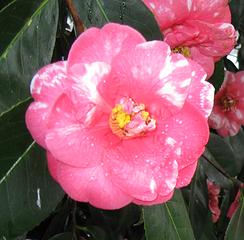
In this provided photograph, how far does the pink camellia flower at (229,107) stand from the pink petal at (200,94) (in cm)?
86

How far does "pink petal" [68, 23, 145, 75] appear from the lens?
Result: 0.63m

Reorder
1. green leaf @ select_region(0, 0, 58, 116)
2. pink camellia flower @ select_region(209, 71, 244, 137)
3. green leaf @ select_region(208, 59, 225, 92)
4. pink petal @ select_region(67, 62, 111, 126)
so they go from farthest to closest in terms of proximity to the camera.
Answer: pink camellia flower @ select_region(209, 71, 244, 137)
green leaf @ select_region(208, 59, 225, 92)
green leaf @ select_region(0, 0, 58, 116)
pink petal @ select_region(67, 62, 111, 126)

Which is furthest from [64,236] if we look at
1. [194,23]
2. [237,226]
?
[194,23]

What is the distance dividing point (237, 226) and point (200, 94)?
0.52m

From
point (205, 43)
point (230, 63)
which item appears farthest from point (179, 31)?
point (230, 63)

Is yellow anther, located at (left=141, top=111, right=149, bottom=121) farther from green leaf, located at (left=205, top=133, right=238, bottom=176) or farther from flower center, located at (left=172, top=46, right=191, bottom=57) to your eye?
green leaf, located at (left=205, top=133, right=238, bottom=176)

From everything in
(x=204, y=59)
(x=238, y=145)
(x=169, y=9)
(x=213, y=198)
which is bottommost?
(x=213, y=198)

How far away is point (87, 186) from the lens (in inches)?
25.1

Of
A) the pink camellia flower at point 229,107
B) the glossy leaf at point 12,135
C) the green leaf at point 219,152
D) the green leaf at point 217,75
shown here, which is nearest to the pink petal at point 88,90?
the glossy leaf at point 12,135

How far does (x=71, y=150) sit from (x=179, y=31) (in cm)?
33

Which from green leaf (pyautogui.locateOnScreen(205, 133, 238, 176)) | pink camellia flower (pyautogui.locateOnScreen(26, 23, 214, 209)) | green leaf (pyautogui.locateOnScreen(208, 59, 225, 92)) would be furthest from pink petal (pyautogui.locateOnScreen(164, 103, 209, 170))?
green leaf (pyautogui.locateOnScreen(205, 133, 238, 176))

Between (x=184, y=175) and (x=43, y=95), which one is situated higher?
(x=43, y=95)

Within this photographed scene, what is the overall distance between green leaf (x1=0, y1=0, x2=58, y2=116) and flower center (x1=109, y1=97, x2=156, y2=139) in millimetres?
134

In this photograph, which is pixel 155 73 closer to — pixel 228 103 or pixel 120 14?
pixel 120 14
